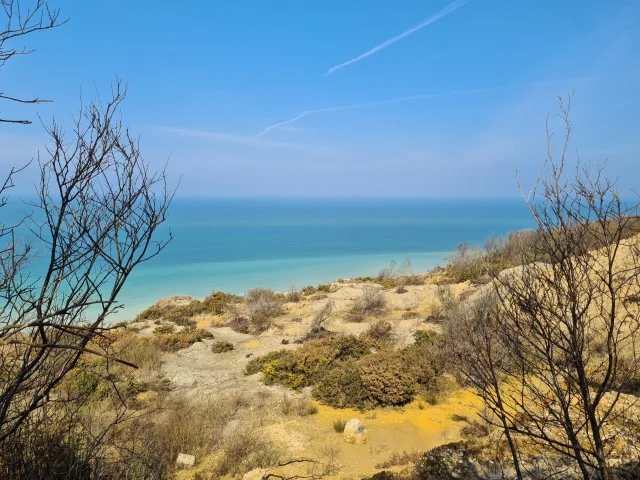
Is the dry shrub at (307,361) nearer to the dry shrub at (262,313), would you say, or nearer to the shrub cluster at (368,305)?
the dry shrub at (262,313)

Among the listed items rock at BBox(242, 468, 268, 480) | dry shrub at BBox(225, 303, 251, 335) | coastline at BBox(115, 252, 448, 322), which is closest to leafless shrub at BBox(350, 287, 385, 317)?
dry shrub at BBox(225, 303, 251, 335)

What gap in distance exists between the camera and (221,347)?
13547mm

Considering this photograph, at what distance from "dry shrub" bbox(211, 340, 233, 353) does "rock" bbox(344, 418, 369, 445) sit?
7.40 metres

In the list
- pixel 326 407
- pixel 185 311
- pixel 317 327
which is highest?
pixel 317 327

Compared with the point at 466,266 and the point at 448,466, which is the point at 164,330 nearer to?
the point at 448,466

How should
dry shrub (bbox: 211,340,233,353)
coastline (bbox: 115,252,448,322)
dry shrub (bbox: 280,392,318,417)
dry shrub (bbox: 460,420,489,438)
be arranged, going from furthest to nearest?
coastline (bbox: 115,252,448,322), dry shrub (bbox: 211,340,233,353), dry shrub (bbox: 280,392,318,417), dry shrub (bbox: 460,420,489,438)

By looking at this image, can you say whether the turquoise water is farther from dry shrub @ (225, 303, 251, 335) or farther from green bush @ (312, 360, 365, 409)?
green bush @ (312, 360, 365, 409)

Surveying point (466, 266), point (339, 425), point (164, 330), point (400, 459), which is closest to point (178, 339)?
point (164, 330)

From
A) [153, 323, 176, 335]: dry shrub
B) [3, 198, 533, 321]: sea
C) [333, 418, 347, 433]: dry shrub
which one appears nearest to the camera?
[333, 418, 347, 433]: dry shrub

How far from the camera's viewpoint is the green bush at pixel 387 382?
858 cm

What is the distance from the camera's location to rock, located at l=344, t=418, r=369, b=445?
7.01 m

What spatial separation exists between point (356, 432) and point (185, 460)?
3.15 m

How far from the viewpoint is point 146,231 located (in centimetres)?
411

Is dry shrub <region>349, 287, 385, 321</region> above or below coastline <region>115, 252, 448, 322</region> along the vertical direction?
above
